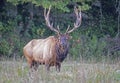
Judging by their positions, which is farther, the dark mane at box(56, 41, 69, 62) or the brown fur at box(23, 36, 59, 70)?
the brown fur at box(23, 36, 59, 70)

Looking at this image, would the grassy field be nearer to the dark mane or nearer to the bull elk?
the bull elk

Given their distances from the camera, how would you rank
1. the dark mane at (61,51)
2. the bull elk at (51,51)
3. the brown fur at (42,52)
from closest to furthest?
the bull elk at (51,51), the dark mane at (61,51), the brown fur at (42,52)

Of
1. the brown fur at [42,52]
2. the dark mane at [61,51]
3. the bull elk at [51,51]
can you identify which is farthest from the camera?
the brown fur at [42,52]

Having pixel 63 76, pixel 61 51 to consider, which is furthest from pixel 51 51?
pixel 63 76

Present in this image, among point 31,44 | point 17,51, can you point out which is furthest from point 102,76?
point 17,51

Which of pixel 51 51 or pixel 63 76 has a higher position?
pixel 63 76

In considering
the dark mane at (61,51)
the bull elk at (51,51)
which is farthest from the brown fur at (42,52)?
the dark mane at (61,51)

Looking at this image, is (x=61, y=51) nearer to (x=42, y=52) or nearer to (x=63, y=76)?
(x=42, y=52)

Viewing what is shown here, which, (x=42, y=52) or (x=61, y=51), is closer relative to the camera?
(x=61, y=51)

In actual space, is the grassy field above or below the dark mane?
above

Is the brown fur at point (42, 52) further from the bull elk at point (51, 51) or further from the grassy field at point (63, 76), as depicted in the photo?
the grassy field at point (63, 76)

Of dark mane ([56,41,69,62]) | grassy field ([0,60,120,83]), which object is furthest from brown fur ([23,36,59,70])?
grassy field ([0,60,120,83])

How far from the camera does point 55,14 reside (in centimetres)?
2602

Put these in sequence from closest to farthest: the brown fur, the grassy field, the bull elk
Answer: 1. the grassy field
2. the bull elk
3. the brown fur
